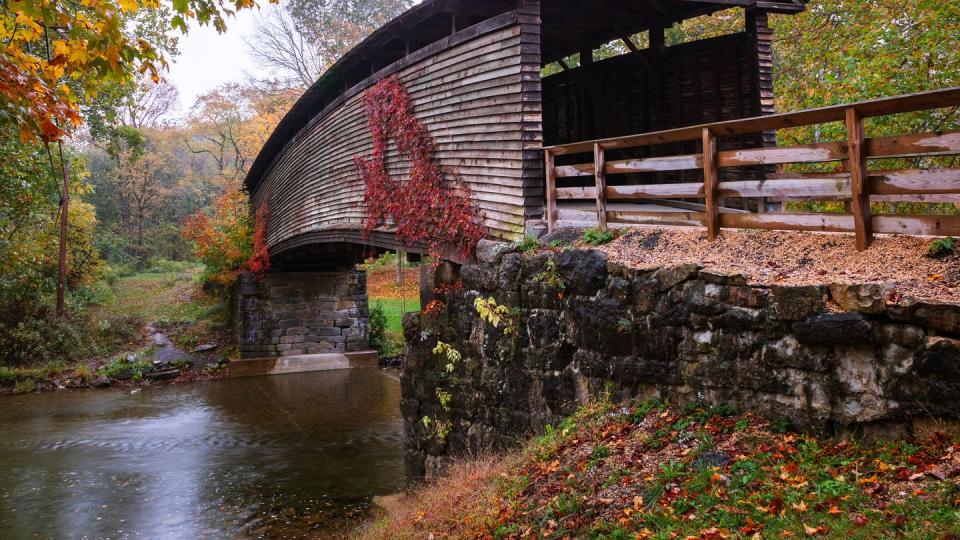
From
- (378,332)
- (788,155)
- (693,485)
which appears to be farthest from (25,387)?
(788,155)

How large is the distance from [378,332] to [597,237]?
17575 millimetres

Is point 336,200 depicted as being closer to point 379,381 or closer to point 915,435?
point 379,381

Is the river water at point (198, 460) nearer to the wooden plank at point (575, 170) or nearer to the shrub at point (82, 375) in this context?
the shrub at point (82, 375)

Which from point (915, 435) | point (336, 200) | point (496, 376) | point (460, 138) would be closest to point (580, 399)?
point (496, 376)

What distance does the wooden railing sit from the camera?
479 centimetres

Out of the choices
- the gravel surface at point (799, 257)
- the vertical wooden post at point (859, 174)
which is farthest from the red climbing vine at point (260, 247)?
the vertical wooden post at point (859, 174)

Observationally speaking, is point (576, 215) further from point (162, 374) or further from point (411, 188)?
point (162, 374)

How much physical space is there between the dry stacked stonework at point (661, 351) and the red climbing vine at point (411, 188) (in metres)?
0.88

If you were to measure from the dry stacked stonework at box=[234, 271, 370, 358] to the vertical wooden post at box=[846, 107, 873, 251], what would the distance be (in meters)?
19.3

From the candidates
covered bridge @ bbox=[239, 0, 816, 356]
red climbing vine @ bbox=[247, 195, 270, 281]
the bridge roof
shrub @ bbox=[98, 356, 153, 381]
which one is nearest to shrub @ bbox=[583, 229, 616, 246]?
covered bridge @ bbox=[239, 0, 816, 356]

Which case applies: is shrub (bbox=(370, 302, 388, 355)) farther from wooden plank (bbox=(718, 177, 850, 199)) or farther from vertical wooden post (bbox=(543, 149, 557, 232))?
wooden plank (bbox=(718, 177, 850, 199))

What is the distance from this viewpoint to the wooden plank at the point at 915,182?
4.73 m

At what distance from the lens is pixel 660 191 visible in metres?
7.05

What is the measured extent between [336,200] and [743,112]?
849 cm
